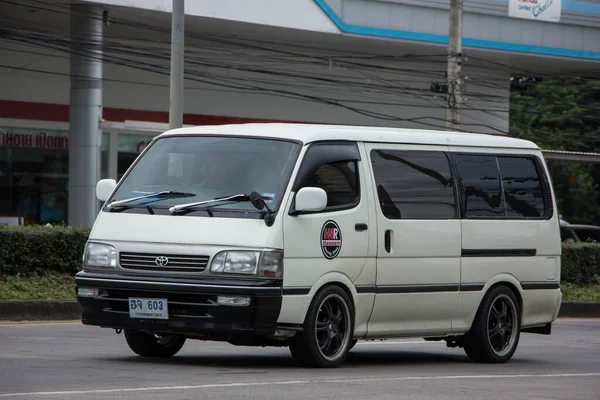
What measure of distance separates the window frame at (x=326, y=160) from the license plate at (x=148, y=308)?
123cm

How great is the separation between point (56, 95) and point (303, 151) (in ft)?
75.1

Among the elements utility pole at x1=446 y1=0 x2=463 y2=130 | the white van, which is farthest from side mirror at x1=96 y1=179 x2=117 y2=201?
utility pole at x1=446 y1=0 x2=463 y2=130

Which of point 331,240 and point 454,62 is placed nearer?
point 331,240

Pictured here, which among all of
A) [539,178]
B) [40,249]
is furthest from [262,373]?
[40,249]

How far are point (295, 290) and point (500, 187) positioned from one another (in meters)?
3.12

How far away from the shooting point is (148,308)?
10.2 meters

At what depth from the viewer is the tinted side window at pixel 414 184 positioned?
36.9ft

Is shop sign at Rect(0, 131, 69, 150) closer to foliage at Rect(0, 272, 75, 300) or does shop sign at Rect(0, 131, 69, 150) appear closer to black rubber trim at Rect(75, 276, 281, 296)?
foliage at Rect(0, 272, 75, 300)

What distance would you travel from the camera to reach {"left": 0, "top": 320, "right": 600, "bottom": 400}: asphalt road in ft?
28.0

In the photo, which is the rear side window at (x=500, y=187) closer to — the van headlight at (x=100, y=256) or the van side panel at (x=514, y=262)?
the van side panel at (x=514, y=262)

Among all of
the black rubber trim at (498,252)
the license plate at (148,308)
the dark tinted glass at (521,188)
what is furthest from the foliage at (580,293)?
the license plate at (148,308)

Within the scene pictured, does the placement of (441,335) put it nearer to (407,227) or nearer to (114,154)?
(407,227)

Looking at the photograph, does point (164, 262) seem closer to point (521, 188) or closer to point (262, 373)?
point (262, 373)

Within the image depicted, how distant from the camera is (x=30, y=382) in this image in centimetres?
883
